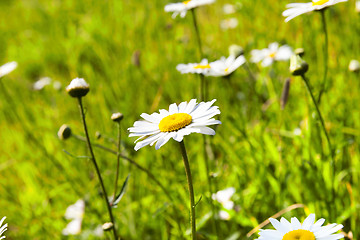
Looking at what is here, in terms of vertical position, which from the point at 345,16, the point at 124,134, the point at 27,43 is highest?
the point at 27,43

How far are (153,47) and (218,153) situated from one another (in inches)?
51.3

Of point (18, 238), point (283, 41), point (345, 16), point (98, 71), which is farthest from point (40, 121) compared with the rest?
point (345, 16)

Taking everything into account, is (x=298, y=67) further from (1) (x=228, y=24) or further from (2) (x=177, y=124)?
(1) (x=228, y=24)

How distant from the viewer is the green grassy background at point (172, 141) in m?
1.52

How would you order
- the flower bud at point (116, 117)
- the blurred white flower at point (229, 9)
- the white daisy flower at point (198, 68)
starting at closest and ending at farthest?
the flower bud at point (116, 117) → the white daisy flower at point (198, 68) → the blurred white flower at point (229, 9)

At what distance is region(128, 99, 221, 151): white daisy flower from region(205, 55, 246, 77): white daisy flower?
1.61 feet

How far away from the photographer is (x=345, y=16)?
2.40m

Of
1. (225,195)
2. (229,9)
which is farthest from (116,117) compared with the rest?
(229,9)

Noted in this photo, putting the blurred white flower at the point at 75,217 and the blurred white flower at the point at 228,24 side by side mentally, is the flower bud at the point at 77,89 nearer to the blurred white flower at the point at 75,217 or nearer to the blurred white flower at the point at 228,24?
the blurred white flower at the point at 75,217

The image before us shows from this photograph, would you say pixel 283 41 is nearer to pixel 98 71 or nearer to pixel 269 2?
pixel 269 2

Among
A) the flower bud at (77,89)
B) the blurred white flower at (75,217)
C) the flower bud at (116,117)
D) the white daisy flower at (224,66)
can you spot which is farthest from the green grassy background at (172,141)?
the flower bud at (77,89)

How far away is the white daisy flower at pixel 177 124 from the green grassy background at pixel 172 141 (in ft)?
1.19

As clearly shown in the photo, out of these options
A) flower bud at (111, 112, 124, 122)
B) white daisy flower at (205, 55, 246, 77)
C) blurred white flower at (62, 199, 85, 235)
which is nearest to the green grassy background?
blurred white flower at (62, 199, 85, 235)

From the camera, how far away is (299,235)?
32.2 inches
